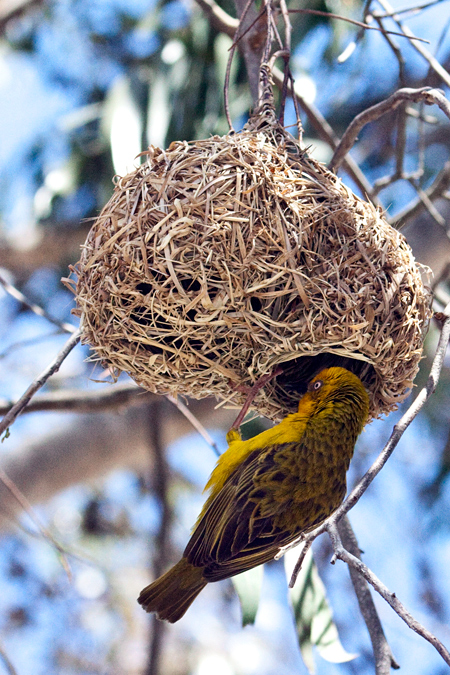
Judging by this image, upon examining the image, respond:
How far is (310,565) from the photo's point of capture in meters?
3.02

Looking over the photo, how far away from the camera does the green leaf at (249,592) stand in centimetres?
269

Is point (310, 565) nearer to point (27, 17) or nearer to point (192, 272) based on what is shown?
point (192, 272)

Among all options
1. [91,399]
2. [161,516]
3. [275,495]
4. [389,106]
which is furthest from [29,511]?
[161,516]

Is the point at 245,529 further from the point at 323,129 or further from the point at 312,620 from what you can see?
the point at 323,129

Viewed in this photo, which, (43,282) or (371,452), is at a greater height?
(43,282)

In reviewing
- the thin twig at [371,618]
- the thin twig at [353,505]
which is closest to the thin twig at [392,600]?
the thin twig at [353,505]

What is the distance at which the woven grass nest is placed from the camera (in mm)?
1806

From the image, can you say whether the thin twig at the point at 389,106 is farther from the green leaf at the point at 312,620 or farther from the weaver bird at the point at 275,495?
the green leaf at the point at 312,620

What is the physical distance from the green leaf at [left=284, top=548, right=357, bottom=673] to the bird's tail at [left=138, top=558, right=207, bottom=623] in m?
0.53

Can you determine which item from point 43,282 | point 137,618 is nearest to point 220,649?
point 137,618

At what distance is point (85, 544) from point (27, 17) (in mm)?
4976

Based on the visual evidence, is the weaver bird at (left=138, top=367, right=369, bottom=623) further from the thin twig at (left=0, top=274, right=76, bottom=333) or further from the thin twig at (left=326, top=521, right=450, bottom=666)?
the thin twig at (left=0, top=274, right=76, bottom=333)

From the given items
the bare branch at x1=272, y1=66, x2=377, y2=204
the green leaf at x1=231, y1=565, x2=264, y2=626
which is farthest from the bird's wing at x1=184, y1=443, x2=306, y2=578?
the bare branch at x1=272, y1=66, x2=377, y2=204

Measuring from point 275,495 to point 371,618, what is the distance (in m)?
0.47
